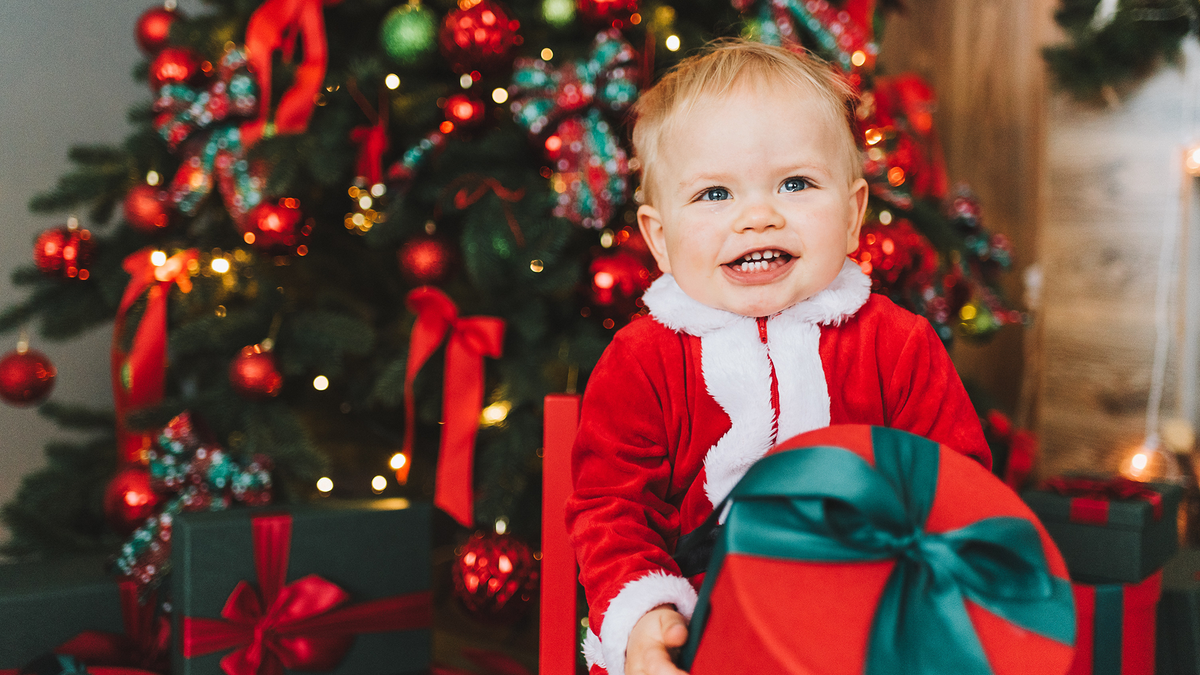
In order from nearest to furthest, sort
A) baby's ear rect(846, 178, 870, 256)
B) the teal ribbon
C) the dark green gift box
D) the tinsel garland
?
1. the teal ribbon
2. baby's ear rect(846, 178, 870, 256)
3. the dark green gift box
4. the tinsel garland

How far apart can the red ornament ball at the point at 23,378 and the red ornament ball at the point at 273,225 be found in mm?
371

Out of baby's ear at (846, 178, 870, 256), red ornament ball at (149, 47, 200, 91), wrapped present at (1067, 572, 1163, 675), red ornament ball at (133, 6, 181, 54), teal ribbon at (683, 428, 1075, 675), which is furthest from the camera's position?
red ornament ball at (133, 6, 181, 54)

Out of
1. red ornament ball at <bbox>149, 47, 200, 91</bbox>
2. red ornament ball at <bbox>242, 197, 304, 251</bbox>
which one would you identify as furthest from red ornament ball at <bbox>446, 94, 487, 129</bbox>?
red ornament ball at <bbox>149, 47, 200, 91</bbox>

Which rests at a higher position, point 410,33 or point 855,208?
point 410,33

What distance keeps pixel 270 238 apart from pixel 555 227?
15.8 inches

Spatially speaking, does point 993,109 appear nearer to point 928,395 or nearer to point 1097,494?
point 1097,494

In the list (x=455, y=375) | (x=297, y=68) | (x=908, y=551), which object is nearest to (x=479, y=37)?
(x=297, y=68)

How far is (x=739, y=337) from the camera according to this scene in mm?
657

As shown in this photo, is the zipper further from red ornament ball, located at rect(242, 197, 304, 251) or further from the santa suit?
red ornament ball, located at rect(242, 197, 304, 251)

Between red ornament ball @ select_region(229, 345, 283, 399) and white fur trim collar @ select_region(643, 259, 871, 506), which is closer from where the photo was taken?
white fur trim collar @ select_region(643, 259, 871, 506)

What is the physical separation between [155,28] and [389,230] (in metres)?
0.56

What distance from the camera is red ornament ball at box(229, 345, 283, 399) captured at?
1062mm

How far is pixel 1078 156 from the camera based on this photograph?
65.6 inches

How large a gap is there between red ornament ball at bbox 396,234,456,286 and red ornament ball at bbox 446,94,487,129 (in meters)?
0.17
